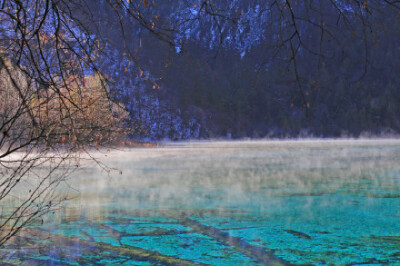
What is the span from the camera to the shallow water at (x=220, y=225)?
499 centimetres

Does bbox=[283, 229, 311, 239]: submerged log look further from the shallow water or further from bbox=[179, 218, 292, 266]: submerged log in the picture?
bbox=[179, 218, 292, 266]: submerged log

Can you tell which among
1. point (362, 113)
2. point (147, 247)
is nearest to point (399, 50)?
point (362, 113)

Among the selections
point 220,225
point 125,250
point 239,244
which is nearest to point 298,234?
→ point 239,244

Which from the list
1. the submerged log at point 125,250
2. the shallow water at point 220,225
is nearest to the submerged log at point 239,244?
the shallow water at point 220,225

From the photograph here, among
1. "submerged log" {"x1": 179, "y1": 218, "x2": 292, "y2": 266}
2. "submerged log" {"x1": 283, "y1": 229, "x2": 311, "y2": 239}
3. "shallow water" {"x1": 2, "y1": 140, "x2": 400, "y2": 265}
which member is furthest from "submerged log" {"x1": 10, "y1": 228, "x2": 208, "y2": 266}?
"submerged log" {"x1": 283, "y1": 229, "x2": 311, "y2": 239}

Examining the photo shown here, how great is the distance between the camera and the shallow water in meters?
4.99

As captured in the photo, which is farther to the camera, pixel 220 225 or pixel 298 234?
pixel 220 225

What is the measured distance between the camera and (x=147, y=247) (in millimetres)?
5402

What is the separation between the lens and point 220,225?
21.5 ft

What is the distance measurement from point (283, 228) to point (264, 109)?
108143mm

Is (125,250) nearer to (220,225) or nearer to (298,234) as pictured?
(220,225)

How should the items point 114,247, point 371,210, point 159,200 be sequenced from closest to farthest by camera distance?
point 114,247 < point 371,210 < point 159,200

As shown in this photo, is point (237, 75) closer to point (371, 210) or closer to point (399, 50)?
point (399, 50)

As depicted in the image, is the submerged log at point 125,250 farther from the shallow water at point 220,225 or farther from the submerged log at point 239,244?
the submerged log at point 239,244
